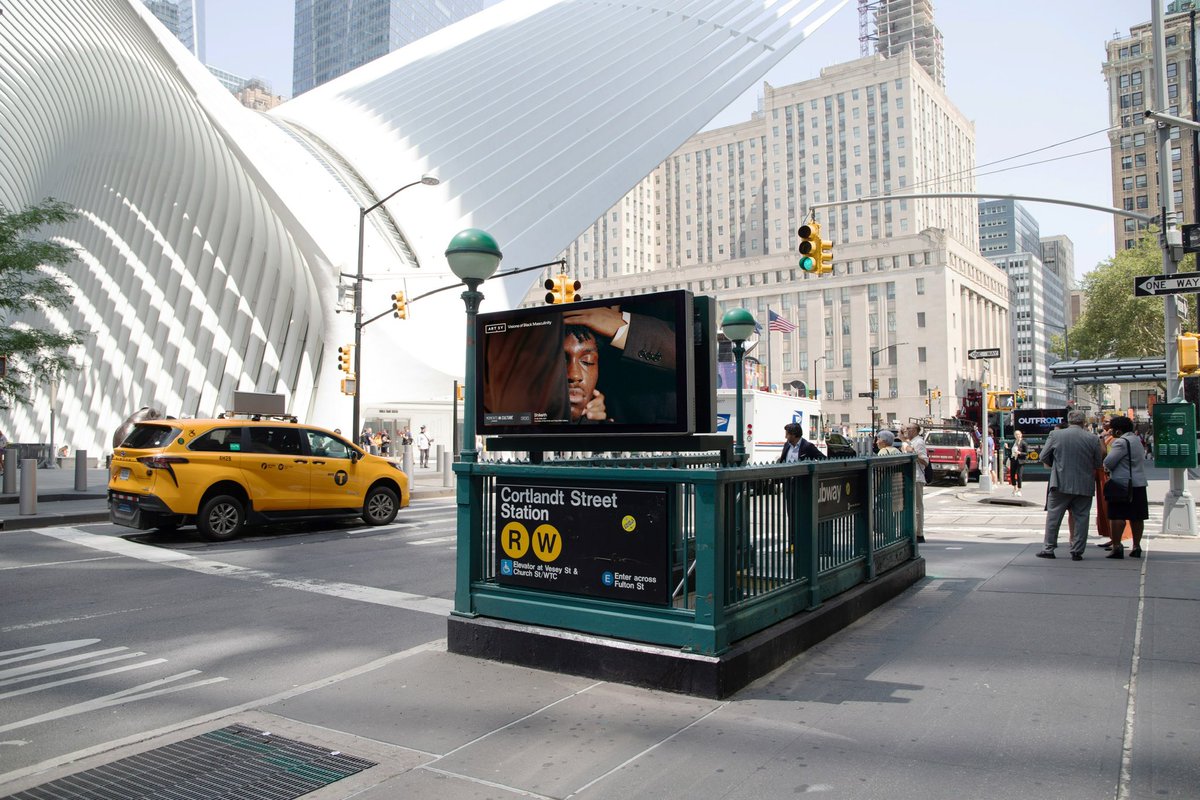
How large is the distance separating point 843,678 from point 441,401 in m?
37.7

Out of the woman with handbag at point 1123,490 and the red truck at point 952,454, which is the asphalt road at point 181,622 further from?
the red truck at point 952,454

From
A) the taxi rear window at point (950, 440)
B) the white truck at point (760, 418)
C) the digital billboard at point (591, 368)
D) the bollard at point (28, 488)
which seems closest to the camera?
the digital billboard at point (591, 368)

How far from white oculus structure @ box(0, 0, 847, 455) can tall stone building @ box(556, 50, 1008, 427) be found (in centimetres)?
5766

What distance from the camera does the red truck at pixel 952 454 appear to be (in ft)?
90.9

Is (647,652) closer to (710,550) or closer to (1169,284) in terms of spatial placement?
(710,550)

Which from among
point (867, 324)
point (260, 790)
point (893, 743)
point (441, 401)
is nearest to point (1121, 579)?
point (893, 743)

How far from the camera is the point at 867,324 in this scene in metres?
112

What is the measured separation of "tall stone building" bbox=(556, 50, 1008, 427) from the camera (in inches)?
4304

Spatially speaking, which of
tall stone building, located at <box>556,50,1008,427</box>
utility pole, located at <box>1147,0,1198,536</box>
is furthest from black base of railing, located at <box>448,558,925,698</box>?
tall stone building, located at <box>556,50,1008,427</box>

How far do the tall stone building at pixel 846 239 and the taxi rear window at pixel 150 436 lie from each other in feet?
297

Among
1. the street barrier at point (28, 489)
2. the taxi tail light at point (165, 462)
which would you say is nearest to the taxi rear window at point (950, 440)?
the taxi tail light at point (165, 462)

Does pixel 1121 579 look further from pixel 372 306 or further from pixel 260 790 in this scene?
pixel 372 306

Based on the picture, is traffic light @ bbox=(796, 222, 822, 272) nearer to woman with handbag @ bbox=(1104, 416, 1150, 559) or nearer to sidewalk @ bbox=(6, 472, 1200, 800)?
woman with handbag @ bbox=(1104, 416, 1150, 559)

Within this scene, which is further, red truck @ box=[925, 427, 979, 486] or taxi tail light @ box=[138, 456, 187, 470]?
red truck @ box=[925, 427, 979, 486]
